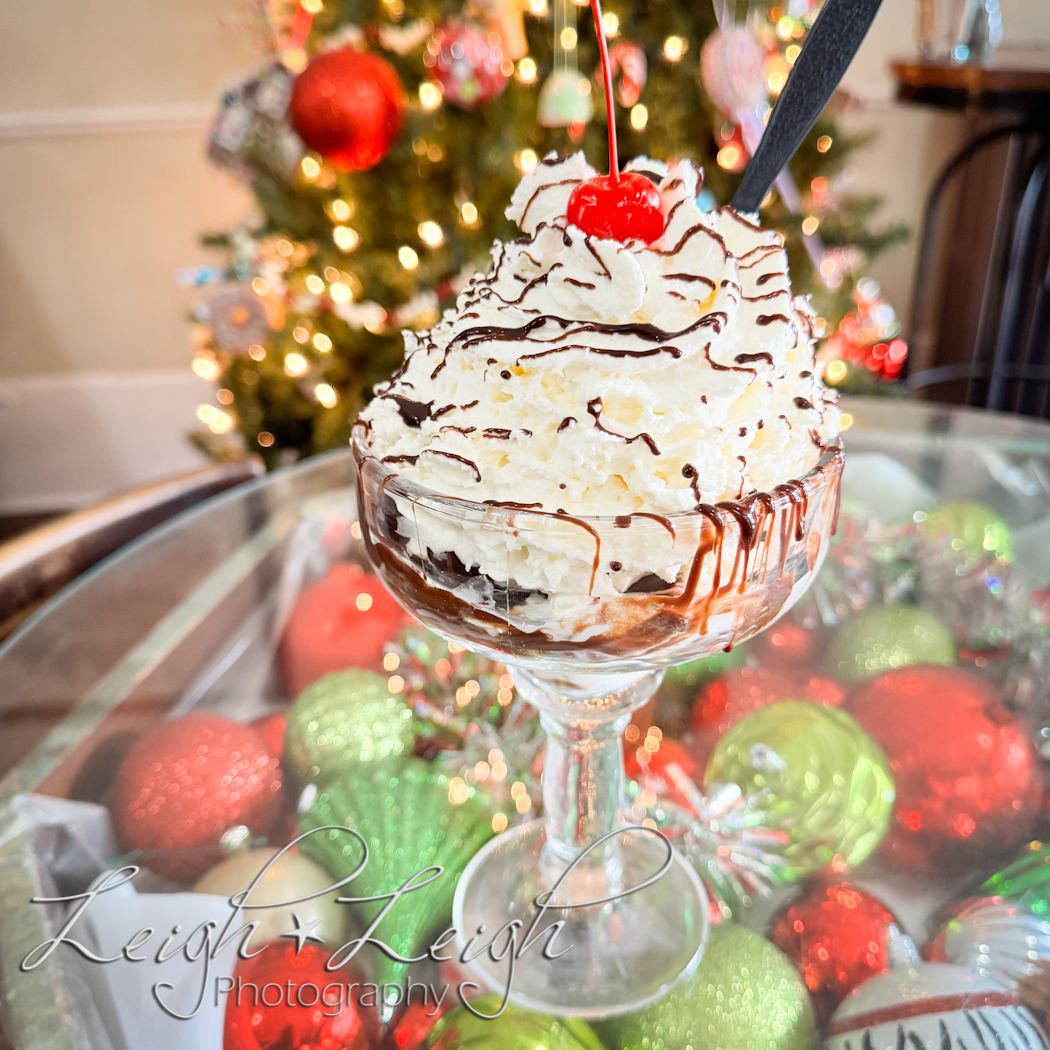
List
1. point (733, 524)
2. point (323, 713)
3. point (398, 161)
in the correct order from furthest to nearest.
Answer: point (398, 161), point (323, 713), point (733, 524)

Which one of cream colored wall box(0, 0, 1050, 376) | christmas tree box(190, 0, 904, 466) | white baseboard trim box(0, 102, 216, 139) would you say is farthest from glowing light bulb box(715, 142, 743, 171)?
white baseboard trim box(0, 102, 216, 139)

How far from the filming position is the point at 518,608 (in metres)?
0.48

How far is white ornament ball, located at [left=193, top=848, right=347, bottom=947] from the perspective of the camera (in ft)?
2.04

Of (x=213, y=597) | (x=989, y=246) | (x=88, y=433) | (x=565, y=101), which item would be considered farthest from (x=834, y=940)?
(x=88, y=433)

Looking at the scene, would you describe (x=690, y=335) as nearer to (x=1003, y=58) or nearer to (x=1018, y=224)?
(x=1018, y=224)

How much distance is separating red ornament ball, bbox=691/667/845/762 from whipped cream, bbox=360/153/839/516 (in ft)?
1.19

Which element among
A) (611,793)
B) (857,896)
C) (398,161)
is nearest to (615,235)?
(611,793)

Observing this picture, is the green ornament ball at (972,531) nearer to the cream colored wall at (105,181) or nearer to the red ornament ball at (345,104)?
the red ornament ball at (345,104)

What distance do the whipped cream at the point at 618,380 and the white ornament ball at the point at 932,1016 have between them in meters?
0.36

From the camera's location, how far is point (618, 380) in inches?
19.7

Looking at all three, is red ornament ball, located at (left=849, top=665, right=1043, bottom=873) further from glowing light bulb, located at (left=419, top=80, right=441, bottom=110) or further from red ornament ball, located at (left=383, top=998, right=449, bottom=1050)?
glowing light bulb, located at (left=419, top=80, right=441, bottom=110)

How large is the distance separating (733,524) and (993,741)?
44 cm

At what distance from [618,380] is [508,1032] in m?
0.45

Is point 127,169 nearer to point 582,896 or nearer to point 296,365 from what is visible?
point 296,365
